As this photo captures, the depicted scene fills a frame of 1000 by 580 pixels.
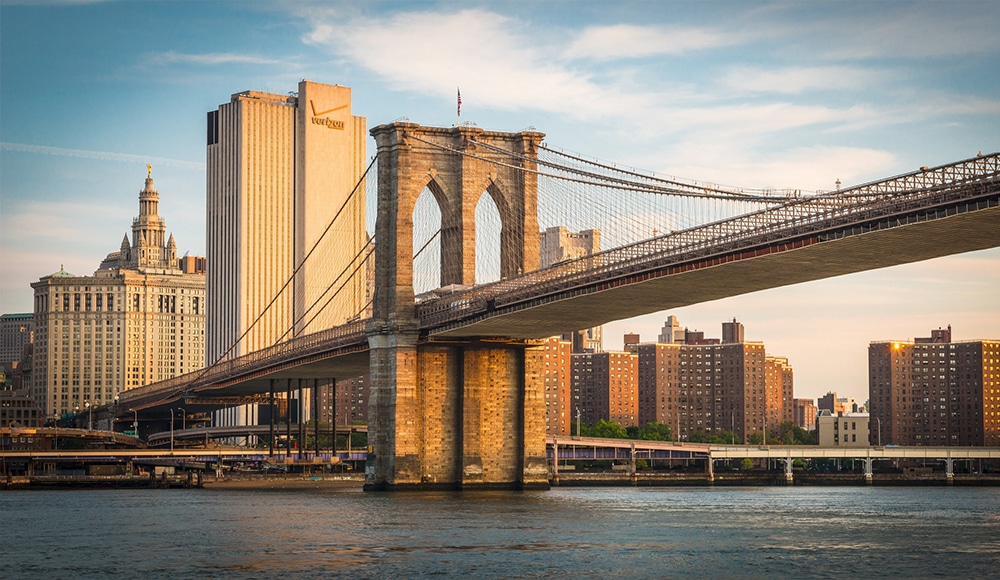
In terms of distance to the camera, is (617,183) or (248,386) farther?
(248,386)

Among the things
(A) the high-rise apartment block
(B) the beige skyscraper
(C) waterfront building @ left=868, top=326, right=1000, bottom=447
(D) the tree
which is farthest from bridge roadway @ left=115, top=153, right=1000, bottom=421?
(C) waterfront building @ left=868, top=326, right=1000, bottom=447

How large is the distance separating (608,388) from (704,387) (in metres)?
12.0

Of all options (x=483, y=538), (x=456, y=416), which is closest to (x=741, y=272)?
(x=483, y=538)

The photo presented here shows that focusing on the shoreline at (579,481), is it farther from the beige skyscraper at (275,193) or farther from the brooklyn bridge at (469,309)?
the beige skyscraper at (275,193)

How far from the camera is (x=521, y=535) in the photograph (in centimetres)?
5366

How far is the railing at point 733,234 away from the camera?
51906 millimetres

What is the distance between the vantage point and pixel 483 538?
5238cm

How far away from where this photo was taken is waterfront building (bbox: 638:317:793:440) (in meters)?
190

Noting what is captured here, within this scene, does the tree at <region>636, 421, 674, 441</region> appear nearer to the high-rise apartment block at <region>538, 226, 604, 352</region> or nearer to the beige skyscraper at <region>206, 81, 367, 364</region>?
the beige skyscraper at <region>206, 81, 367, 364</region>

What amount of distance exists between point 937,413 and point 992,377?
7.61 meters

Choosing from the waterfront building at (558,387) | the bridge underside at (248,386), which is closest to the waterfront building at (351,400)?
the waterfront building at (558,387)

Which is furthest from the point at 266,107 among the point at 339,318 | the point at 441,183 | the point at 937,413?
the point at 441,183

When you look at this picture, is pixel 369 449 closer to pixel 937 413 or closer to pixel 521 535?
pixel 521 535

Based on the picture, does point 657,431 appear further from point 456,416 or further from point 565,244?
point 456,416
